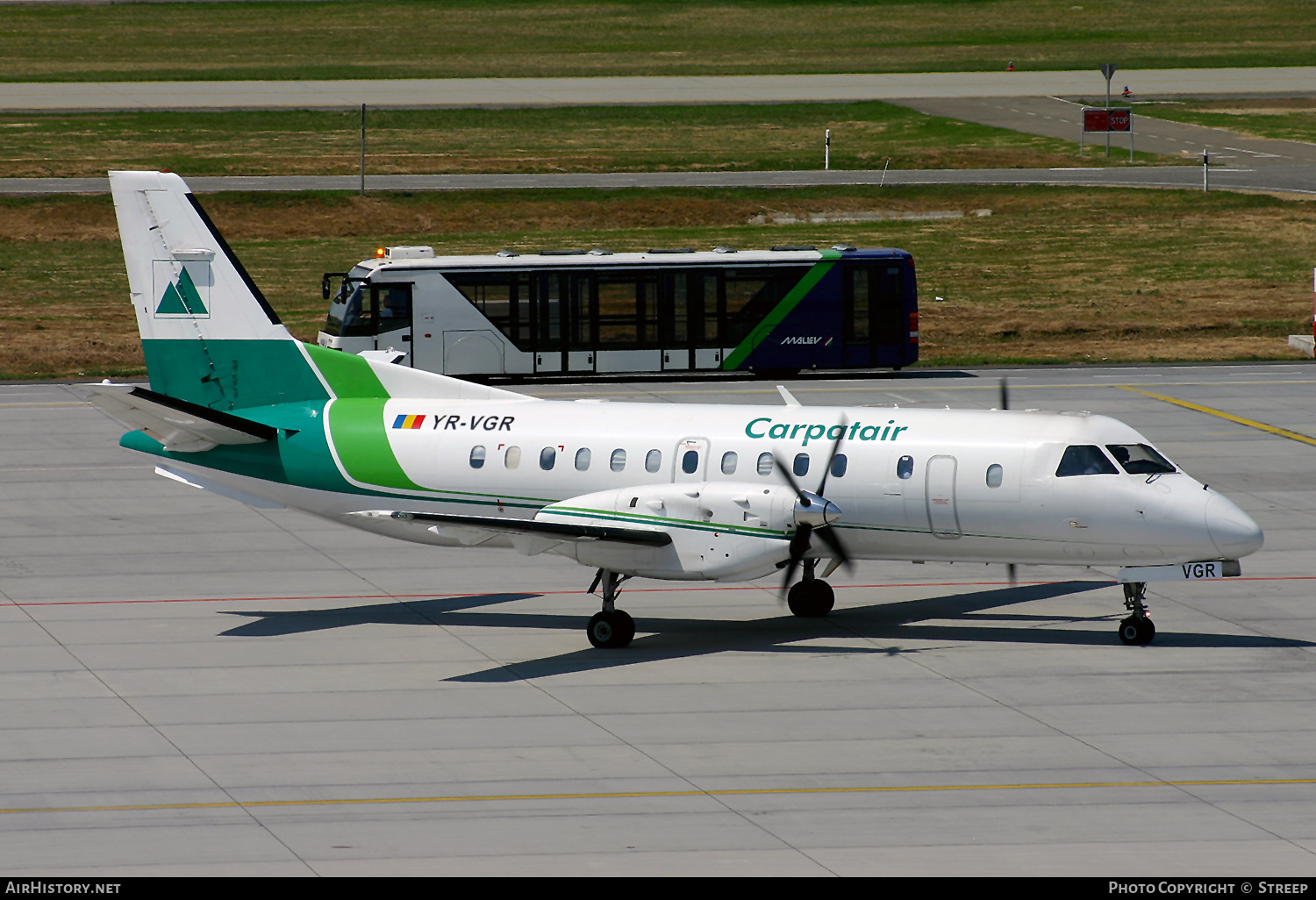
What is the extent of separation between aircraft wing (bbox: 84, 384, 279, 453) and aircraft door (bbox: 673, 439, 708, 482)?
6203mm

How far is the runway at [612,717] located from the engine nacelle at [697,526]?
1309 mm

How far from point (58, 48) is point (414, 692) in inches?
4444

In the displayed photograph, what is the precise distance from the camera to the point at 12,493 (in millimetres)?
33750

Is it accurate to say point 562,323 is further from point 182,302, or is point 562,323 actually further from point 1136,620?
point 1136,620

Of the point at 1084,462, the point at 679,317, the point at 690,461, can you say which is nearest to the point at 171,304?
the point at 690,461

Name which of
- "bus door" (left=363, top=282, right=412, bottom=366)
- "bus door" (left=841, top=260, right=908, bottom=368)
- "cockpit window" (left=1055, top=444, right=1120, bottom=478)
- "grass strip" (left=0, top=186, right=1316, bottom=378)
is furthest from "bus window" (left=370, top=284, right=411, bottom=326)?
"cockpit window" (left=1055, top=444, right=1120, bottom=478)

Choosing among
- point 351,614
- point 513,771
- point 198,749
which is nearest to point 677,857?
point 513,771

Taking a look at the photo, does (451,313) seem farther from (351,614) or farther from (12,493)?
(351,614)

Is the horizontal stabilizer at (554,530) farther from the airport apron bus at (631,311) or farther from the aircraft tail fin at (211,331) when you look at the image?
the airport apron bus at (631,311)

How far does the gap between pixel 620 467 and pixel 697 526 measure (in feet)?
6.72

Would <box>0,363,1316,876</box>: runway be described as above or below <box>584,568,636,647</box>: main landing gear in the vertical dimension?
below

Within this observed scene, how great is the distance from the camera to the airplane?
2267 centimetres

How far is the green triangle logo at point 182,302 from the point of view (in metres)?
26.0

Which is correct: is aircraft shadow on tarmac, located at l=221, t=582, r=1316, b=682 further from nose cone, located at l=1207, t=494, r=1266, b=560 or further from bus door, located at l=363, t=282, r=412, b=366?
bus door, located at l=363, t=282, r=412, b=366
